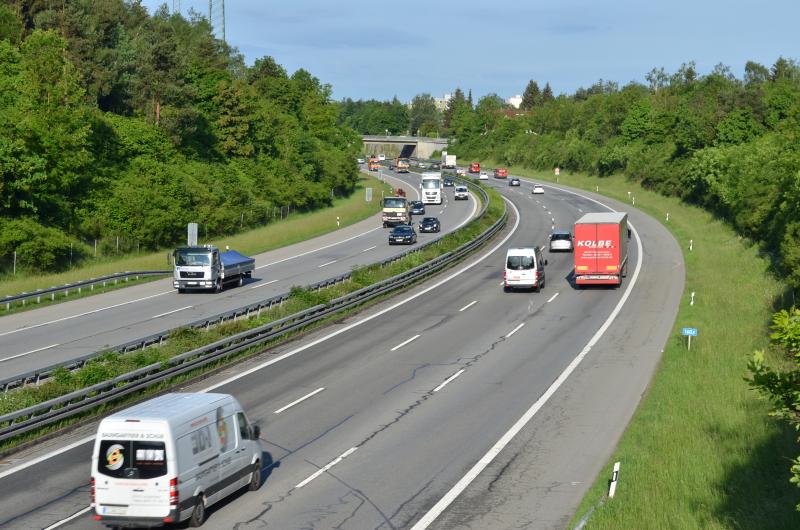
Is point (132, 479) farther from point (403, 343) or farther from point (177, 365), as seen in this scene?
point (403, 343)

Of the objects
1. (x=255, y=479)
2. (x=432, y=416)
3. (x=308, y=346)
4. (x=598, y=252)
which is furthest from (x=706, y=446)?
(x=598, y=252)

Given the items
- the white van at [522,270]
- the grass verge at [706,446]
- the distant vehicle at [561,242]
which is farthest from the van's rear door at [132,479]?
the distant vehicle at [561,242]

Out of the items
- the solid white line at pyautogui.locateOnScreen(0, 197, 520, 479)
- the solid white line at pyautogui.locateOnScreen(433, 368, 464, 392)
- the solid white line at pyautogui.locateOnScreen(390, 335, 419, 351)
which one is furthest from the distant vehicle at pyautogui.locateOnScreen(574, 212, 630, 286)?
the solid white line at pyautogui.locateOnScreen(433, 368, 464, 392)

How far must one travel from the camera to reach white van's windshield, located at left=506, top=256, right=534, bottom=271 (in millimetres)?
47062

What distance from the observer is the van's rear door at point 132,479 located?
607 inches

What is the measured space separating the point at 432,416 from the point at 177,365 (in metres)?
8.48

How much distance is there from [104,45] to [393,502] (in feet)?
271

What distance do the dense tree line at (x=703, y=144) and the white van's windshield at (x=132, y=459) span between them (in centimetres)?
3157

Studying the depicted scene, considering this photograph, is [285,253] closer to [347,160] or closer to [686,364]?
[686,364]

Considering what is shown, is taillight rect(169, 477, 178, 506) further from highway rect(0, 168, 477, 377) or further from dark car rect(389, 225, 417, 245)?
dark car rect(389, 225, 417, 245)

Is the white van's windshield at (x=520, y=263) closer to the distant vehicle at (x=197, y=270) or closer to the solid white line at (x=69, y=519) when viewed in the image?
the distant vehicle at (x=197, y=270)

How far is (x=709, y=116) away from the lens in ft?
343

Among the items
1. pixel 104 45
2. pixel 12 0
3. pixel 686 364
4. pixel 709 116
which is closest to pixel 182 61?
pixel 104 45

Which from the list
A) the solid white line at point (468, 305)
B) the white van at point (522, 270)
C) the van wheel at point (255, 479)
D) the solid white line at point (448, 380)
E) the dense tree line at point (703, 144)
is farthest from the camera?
the dense tree line at point (703, 144)
